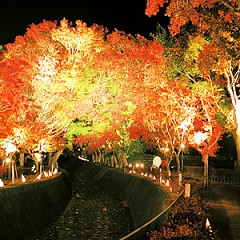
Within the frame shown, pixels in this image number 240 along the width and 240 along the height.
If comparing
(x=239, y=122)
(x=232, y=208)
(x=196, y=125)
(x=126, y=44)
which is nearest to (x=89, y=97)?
(x=126, y=44)

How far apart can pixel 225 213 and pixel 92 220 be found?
11.4 metres

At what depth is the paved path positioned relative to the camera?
13913 millimetres

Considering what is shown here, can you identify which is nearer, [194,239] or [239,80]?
[194,239]

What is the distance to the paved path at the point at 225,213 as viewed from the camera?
1391 cm

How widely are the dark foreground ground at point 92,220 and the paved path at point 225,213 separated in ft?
19.0

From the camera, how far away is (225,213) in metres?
17.5

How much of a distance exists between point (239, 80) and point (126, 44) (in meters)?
17.7

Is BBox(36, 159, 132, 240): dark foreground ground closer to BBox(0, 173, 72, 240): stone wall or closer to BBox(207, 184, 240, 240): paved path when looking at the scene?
BBox(0, 173, 72, 240): stone wall

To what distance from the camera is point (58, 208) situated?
2777 centimetres

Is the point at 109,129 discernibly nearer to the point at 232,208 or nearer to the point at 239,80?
the point at 239,80

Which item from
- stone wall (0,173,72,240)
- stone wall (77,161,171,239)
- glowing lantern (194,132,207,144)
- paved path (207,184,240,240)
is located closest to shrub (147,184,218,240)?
stone wall (77,161,171,239)

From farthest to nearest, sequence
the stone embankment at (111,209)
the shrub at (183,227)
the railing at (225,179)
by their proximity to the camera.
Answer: the railing at (225,179)
the stone embankment at (111,209)
the shrub at (183,227)

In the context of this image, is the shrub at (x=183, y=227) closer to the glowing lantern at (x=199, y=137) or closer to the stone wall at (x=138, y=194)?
the stone wall at (x=138, y=194)

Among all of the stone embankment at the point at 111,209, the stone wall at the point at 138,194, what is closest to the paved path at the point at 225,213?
the stone wall at the point at 138,194
